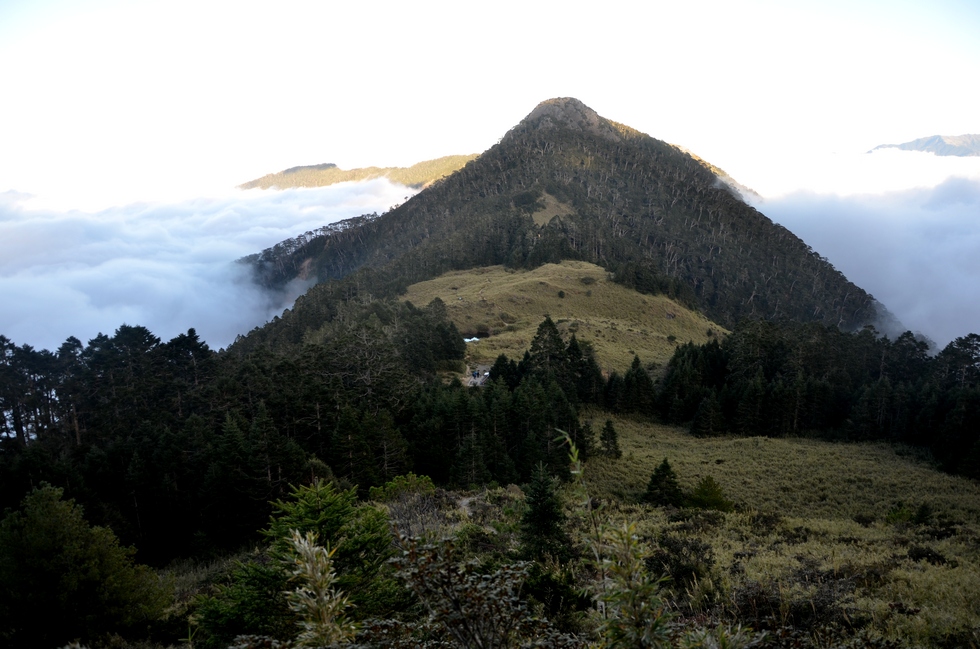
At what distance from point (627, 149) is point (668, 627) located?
703 ft

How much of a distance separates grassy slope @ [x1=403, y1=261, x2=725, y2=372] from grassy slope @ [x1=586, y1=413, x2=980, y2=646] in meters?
28.4

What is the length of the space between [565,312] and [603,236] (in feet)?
158

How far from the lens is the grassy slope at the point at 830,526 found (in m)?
8.95

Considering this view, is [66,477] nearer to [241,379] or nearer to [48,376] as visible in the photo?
[241,379]

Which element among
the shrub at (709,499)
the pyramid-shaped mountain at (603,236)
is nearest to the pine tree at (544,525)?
the shrub at (709,499)

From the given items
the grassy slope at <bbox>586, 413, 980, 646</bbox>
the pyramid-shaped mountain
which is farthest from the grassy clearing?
the pyramid-shaped mountain

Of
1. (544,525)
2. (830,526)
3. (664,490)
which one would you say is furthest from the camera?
(664,490)

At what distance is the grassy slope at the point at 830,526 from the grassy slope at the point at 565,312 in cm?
2844

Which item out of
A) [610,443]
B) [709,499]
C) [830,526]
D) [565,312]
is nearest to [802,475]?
[610,443]

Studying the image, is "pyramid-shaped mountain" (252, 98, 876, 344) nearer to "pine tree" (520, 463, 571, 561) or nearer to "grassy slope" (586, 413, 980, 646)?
"grassy slope" (586, 413, 980, 646)

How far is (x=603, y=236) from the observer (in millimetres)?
134125

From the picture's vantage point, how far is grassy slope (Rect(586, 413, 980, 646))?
895cm

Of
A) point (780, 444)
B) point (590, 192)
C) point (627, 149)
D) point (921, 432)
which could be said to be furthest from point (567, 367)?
point (627, 149)

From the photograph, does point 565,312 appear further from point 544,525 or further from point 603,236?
point 544,525
